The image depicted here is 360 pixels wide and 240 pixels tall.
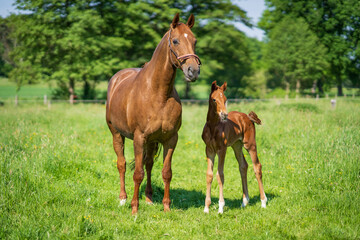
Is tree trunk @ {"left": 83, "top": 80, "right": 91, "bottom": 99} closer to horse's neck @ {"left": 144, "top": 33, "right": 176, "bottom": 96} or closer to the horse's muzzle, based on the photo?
horse's neck @ {"left": 144, "top": 33, "right": 176, "bottom": 96}

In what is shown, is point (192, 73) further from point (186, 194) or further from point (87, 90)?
point (87, 90)

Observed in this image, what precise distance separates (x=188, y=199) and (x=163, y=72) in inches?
100

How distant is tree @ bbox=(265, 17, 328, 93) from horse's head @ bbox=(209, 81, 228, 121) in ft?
96.8

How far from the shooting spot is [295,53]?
33.4 metres

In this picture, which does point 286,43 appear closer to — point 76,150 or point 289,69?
point 289,69

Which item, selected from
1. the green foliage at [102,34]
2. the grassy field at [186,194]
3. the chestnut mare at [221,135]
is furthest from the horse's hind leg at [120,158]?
the green foliage at [102,34]

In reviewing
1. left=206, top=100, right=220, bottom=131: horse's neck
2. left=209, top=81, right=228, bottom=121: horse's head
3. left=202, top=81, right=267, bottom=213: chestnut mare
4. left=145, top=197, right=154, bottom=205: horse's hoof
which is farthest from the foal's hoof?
left=209, top=81, right=228, bottom=121: horse's head

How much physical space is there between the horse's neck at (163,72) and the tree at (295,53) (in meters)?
30.0

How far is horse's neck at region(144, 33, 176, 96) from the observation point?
421cm

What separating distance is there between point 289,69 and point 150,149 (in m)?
33.3

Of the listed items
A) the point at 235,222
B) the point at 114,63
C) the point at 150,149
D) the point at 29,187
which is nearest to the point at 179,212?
the point at 235,222

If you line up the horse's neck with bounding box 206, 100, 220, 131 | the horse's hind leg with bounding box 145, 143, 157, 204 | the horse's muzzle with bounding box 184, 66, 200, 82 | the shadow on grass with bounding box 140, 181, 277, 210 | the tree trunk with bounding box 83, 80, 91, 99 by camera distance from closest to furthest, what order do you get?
the horse's muzzle with bounding box 184, 66, 200, 82, the horse's neck with bounding box 206, 100, 220, 131, the shadow on grass with bounding box 140, 181, 277, 210, the horse's hind leg with bounding box 145, 143, 157, 204, the tree trunk with bounding box 83, 80, 91, 99

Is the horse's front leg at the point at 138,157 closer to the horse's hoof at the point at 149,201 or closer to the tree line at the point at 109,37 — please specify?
the horse's hoof at the point at 149,201

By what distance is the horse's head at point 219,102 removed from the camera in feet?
13.6
